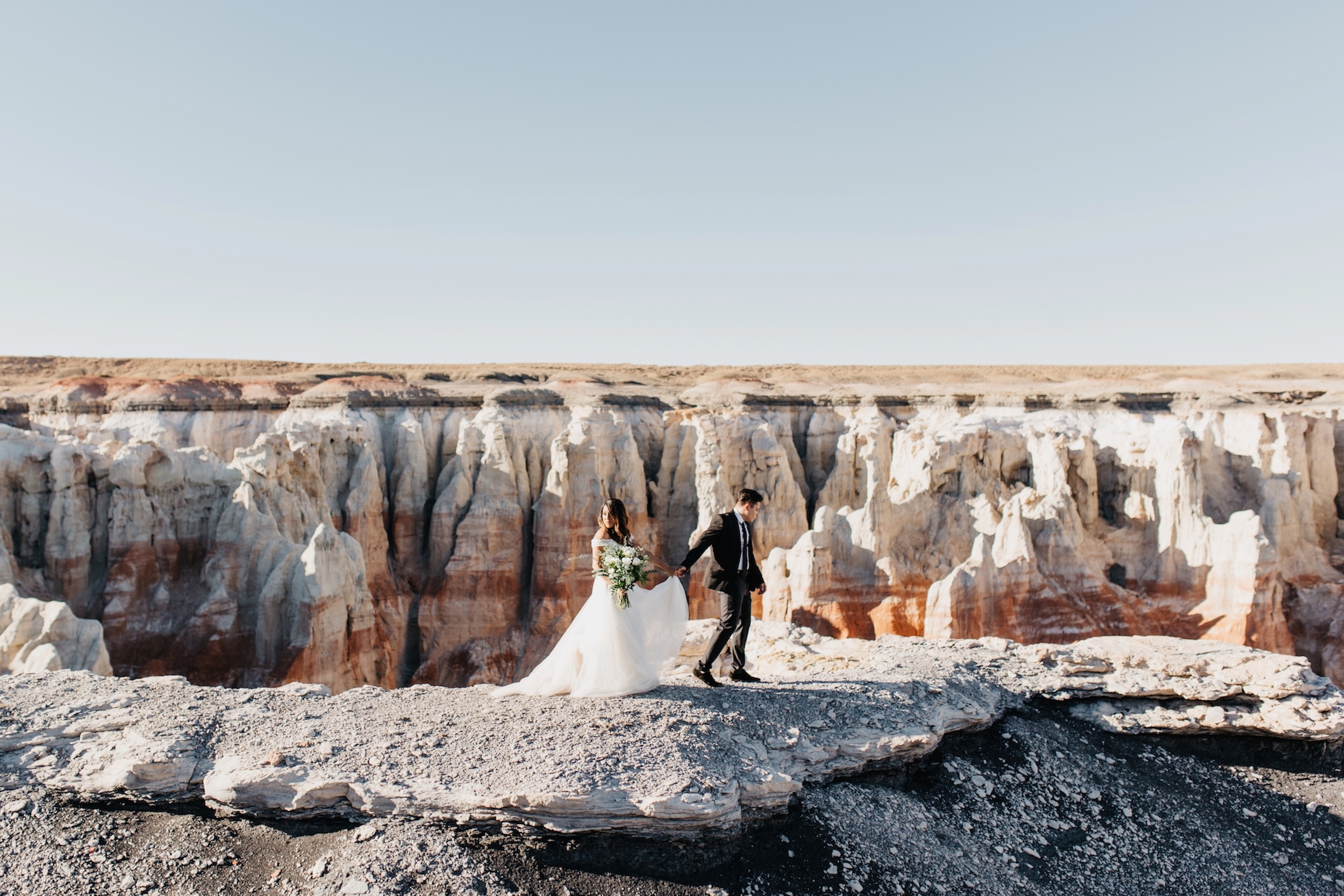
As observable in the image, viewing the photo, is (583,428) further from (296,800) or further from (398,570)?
(296,800)

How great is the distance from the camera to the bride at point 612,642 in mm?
6586

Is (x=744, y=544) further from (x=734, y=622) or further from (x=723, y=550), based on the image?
(x=734, y=622)

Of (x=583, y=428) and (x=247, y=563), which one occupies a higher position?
(x=583, y=428)

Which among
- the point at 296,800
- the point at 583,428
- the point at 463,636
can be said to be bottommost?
the point at 463,636

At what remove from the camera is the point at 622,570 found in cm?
648

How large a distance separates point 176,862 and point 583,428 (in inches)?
735

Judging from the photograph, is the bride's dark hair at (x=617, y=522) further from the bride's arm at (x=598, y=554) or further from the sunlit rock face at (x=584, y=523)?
the sunlit rock face at (x=584, y=523)

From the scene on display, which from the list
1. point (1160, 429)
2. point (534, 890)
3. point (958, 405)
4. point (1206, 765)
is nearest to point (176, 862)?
point (534, 890)

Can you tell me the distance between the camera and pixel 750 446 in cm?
2327

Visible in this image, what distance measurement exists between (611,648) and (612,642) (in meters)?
0.06

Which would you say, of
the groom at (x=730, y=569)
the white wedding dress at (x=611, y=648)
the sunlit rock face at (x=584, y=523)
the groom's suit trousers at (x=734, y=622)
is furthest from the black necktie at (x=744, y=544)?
the sunlit rock face at (x=584, y=523)

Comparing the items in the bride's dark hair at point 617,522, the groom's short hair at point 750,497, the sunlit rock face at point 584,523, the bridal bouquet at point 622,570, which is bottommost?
the sunlit rock face at point 584,523

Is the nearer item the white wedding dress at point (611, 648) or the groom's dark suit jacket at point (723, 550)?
the white wedding dress at point (611, 648)

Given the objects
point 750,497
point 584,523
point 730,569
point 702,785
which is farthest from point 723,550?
point 584,523
